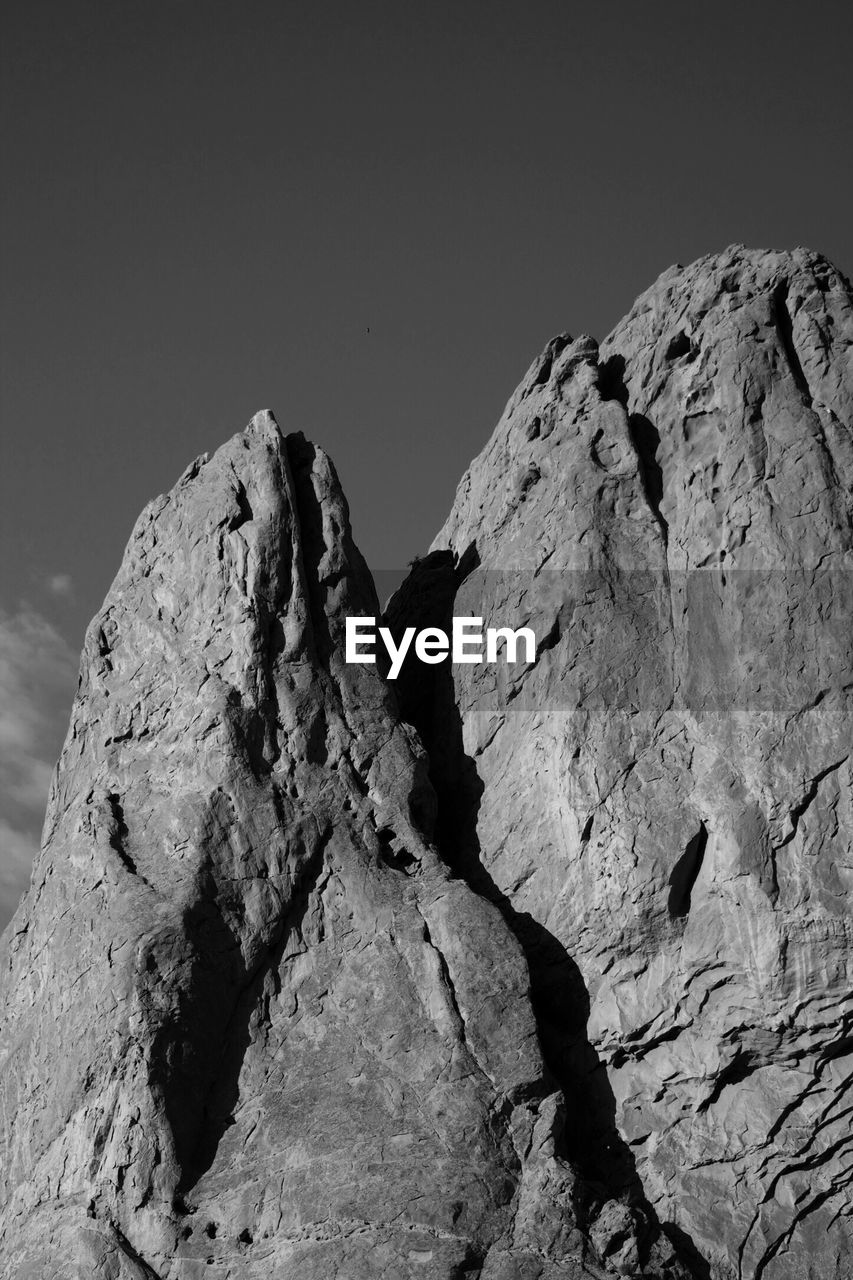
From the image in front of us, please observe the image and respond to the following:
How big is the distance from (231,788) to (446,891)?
4334 millimetres

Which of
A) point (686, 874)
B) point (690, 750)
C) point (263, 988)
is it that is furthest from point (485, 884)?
point (263, 988)

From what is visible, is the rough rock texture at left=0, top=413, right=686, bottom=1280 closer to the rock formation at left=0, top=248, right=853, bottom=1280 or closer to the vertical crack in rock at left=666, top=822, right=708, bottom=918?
the rock formation at left=0, top=248, right=853, bottom=1280

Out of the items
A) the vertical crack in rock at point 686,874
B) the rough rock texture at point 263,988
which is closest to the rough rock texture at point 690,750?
the vertical crack in rock at point 686,874

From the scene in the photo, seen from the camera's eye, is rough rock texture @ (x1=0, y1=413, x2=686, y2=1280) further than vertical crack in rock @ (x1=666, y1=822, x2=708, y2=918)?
No

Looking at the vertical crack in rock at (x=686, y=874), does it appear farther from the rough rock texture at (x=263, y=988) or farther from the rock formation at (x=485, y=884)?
the rough rock texture at (x=263, y=988)

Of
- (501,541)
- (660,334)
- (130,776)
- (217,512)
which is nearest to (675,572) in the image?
(501,541)

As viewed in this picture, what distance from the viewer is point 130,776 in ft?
96.3

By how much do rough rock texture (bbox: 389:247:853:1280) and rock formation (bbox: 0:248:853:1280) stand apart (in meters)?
0.07

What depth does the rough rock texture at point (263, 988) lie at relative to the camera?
23.7m

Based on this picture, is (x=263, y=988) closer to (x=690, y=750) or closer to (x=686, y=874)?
(x=686, y=874)

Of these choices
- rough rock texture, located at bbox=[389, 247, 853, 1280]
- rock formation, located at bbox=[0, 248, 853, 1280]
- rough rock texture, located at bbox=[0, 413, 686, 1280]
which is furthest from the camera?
rough rock texture, located at bbox=[389, 247, 853, 1280]

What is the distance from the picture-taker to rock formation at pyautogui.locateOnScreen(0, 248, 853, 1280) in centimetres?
2444

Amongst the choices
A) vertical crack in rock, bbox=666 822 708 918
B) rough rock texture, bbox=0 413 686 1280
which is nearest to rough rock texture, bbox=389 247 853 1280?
vertical crack in rock, bbox=666 822 708 918

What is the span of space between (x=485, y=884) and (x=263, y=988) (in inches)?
199
